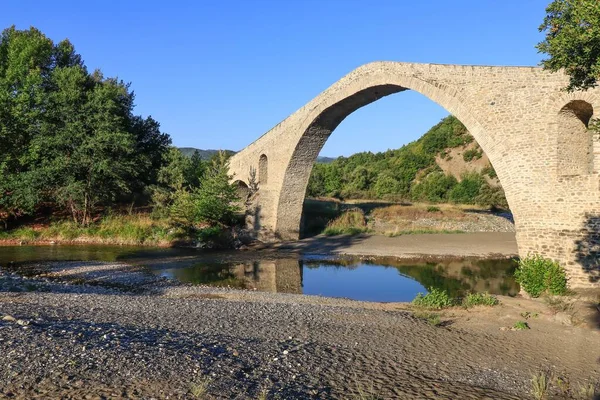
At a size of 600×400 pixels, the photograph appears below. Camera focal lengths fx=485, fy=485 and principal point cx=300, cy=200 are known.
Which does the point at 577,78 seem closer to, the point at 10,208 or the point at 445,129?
the point at 10,208

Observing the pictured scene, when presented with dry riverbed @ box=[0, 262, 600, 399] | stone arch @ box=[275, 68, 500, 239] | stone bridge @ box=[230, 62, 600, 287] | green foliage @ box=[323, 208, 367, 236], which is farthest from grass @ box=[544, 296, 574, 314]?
green foliage @ box=[323, 208, 367, 236]

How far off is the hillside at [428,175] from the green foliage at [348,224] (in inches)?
614

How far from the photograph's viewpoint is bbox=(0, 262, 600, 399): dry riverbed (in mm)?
4289

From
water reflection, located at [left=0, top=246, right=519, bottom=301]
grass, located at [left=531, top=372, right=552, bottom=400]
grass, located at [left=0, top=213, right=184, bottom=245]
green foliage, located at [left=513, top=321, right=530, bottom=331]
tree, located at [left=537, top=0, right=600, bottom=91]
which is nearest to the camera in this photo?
grass, located at [left=531, top=372, right=552, bottom=400]

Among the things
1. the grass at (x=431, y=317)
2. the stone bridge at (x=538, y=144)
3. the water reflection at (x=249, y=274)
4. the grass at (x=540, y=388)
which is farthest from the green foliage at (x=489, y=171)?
the grass at (x=540, y=388)

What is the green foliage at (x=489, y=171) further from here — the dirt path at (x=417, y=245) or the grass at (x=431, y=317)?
the grass at (x=431, y=317)

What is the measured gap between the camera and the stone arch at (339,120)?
13.2m

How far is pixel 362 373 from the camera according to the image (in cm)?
531

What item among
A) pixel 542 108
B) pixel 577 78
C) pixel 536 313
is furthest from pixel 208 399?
pixel 542 108

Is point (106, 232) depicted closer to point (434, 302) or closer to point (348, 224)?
point (348, 224)

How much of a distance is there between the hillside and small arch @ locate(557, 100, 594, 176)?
3025 cm

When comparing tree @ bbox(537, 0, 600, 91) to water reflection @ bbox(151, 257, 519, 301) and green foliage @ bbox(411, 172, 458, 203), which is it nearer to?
water reflection @ bbox(151, 257, 519, 301)

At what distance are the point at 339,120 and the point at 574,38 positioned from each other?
15.1 metres

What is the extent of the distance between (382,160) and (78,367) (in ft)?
192
